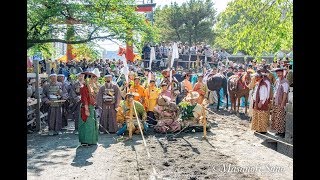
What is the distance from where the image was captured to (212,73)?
17.0m

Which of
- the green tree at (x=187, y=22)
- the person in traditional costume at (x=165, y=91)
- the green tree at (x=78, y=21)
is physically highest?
the green tree at (x=187, y=22)

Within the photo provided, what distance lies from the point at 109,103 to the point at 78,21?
347 cm

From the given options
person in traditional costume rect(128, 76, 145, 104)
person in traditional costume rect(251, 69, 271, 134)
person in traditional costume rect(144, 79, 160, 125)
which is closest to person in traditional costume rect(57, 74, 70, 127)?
person in traditional costume rect(128, 76, 145, 104)

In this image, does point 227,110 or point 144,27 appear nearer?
point 144,27

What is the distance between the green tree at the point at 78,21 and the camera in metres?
12.0

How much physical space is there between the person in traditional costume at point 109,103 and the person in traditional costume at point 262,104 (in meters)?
3.91

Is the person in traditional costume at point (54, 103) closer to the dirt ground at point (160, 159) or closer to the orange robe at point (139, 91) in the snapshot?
the dirt ground at point (160, 159)

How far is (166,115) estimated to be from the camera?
10828mm

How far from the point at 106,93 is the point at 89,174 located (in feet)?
14.2

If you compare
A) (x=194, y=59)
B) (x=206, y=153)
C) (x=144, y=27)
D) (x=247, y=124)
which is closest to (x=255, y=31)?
(x=247, y=124)

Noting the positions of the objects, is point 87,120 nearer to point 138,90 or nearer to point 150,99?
point 150,99

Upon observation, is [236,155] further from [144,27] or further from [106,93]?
[144,27]

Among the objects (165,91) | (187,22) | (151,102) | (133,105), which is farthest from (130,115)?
(187,22)

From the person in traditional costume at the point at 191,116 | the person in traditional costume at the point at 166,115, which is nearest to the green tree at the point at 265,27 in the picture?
the person in traditional costume at the point at 191,116
